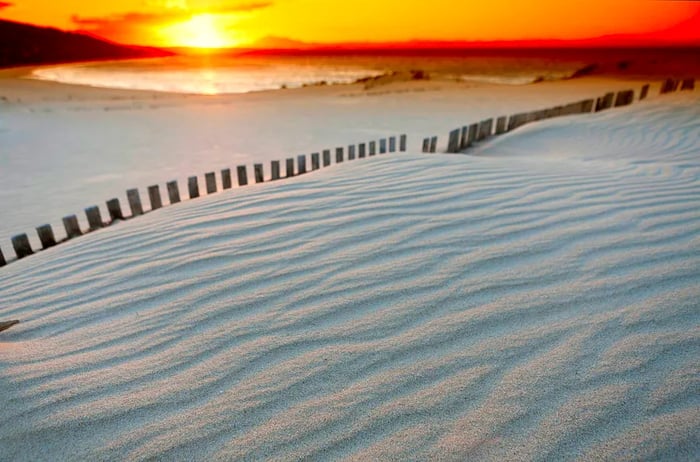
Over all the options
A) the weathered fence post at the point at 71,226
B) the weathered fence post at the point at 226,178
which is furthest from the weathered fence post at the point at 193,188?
the weathered fence post at the point at 71,226

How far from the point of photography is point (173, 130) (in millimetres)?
12500

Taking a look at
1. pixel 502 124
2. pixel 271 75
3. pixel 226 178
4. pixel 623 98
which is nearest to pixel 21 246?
pixel 226 178

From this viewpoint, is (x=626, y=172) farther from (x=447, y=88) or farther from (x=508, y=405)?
(x=447, y=88)

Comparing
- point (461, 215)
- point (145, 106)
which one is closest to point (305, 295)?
point (461, 215)

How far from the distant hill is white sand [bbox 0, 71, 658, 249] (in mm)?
55279

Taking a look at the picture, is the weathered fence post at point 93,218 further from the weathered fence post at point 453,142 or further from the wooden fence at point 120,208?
the weathered fence post at point 453,142

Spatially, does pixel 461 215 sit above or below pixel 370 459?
above

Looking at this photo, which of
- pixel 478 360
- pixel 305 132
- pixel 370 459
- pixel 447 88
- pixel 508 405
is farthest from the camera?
pixel 447 88

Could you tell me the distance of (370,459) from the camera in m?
1.27

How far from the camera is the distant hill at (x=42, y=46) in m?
64.2

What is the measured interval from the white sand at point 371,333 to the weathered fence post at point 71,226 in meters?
0.60

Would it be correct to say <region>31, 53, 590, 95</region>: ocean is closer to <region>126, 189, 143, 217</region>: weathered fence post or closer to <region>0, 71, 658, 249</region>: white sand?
<region>0, 71, 658, 249</region>: white sand

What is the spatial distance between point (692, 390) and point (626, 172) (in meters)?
3.10

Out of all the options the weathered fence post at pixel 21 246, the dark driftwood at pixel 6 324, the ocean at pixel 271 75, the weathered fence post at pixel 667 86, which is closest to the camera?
the dark driftwood at pixel 6 324
